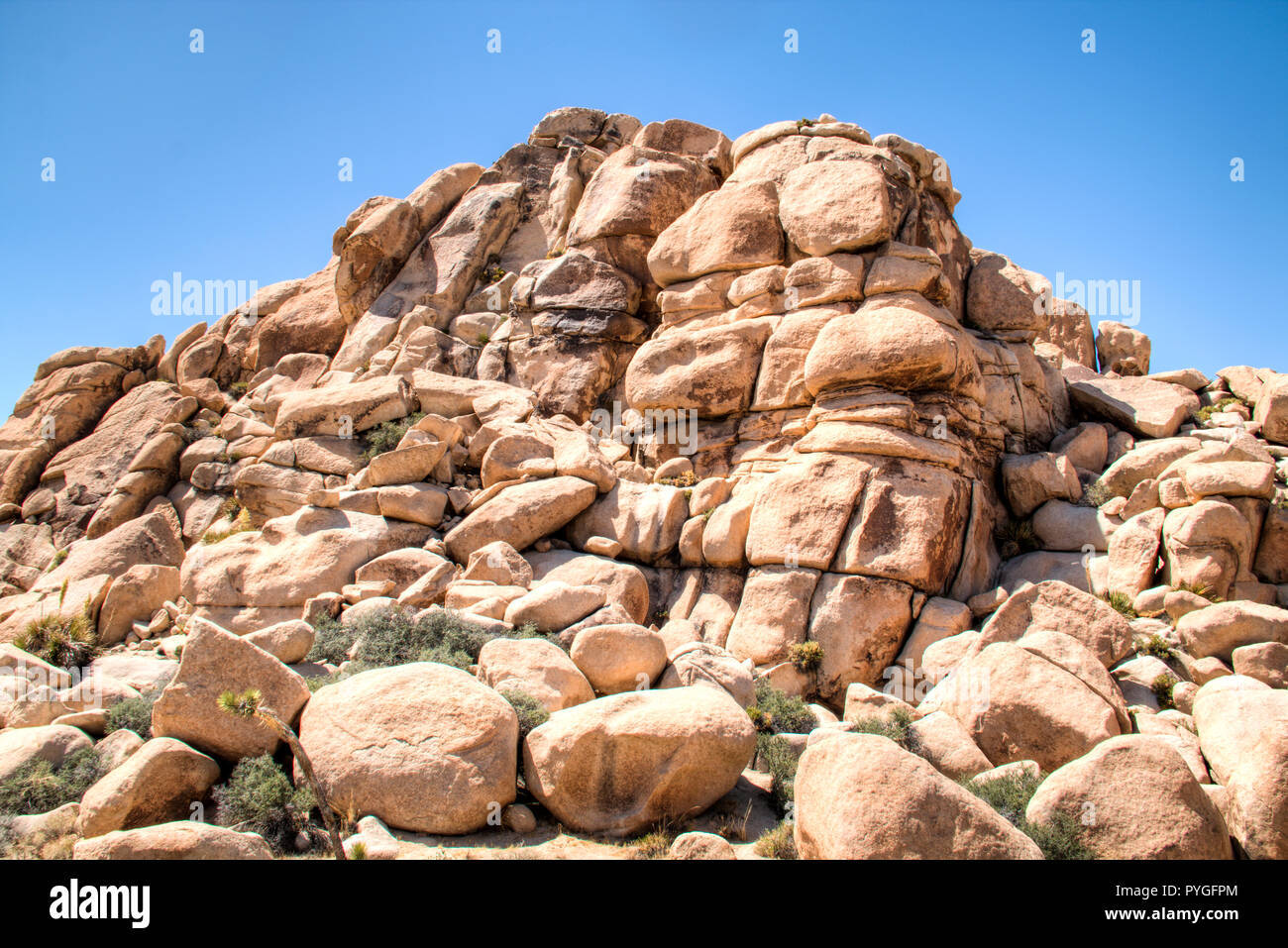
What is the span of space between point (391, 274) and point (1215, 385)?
88.2 ft

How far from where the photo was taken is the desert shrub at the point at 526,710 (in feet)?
31.9

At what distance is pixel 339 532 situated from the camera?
17594 mm

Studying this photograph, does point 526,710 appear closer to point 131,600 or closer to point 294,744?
point 294,744

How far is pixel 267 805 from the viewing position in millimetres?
8297

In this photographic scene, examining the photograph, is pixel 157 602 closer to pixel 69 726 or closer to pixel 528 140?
pixel 69 726

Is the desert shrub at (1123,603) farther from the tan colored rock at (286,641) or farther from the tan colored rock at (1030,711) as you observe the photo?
the tan colored rock at (286,641)

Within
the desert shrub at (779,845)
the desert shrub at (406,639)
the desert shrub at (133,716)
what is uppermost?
the desert shrub at (406,639)

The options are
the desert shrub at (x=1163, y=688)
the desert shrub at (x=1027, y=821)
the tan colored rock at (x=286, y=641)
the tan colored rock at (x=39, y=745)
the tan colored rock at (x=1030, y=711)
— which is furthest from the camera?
the tan colored rock at (x=286, y=641)

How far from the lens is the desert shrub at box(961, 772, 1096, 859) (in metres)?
7.45

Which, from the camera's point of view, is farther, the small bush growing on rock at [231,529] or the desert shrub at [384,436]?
the desert shrub at [384,436]

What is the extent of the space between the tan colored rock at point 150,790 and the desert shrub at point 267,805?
29 centimetres

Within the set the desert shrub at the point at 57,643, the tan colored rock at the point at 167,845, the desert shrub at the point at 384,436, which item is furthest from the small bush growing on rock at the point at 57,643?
the tan colored rock at the point at 167,845

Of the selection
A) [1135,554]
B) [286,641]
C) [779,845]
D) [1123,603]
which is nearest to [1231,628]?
[1123,603]

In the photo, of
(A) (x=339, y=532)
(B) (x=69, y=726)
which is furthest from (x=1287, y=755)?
(A) (x=339, y=532)
